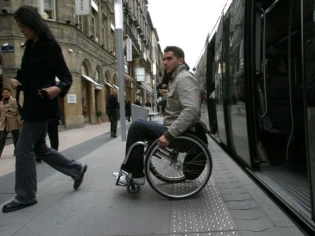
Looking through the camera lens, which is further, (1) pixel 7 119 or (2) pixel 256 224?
(1) pixel 7 119

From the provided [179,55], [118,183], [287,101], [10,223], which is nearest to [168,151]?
[118,183]

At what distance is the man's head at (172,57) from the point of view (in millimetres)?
3959

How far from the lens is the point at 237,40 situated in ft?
15.5

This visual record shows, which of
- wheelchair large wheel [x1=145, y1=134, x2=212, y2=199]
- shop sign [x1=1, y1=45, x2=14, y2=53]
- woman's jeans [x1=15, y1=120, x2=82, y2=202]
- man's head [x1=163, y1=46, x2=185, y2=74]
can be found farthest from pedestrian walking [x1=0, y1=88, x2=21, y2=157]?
shop sign [x1=1, y1=45, x2=14, y2=53]

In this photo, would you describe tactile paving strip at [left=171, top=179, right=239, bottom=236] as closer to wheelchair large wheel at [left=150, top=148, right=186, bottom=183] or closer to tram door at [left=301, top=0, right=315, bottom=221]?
wheelchair large wheel at [left=150, top=148, right=186, bottom=183]

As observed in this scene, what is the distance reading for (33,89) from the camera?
369 cm

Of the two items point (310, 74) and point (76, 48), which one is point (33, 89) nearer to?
point (310, 74)

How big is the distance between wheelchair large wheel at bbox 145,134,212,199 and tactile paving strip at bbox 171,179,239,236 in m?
0.15

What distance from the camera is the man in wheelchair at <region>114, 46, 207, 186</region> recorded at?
3.61 metres

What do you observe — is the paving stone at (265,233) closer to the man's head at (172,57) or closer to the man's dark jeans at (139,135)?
the man's dark jeans at (139,135)

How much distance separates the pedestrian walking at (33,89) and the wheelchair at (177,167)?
980 mm

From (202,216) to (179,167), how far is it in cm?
80

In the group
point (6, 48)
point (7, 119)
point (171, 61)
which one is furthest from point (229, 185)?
point (6, 48)

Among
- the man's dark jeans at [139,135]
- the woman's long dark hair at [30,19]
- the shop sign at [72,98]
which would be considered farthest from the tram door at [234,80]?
A: the shop sign at [72,98]
